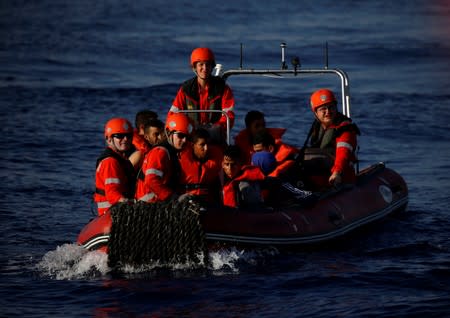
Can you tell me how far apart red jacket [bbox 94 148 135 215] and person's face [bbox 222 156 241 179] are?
0.92 meters

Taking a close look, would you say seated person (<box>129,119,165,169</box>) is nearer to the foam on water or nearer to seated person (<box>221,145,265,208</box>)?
seated person (<box>221,145,265,208</box>)

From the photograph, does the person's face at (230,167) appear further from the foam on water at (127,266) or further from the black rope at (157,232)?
the black rope at (157,232)

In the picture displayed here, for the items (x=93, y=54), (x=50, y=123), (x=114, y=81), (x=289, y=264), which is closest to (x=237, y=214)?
(x=289, y=264)

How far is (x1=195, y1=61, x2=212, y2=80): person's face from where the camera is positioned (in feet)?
36.1

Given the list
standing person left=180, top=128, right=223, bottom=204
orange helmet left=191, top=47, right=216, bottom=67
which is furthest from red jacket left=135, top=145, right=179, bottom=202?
orange helmet left=191, top=47, right=216, bottom=67

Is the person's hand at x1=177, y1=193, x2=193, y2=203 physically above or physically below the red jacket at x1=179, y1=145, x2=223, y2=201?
below

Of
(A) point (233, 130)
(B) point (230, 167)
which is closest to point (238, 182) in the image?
(B) point (230, 167)

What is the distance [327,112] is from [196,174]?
95.0 inches

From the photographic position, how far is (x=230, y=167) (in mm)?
→ 9961

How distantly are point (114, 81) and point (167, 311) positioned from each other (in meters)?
16.0

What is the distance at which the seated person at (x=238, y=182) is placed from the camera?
9.95 metres

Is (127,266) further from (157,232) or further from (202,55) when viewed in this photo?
(202,55)

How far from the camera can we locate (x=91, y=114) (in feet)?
66.9

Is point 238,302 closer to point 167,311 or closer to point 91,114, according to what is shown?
point 167,311
